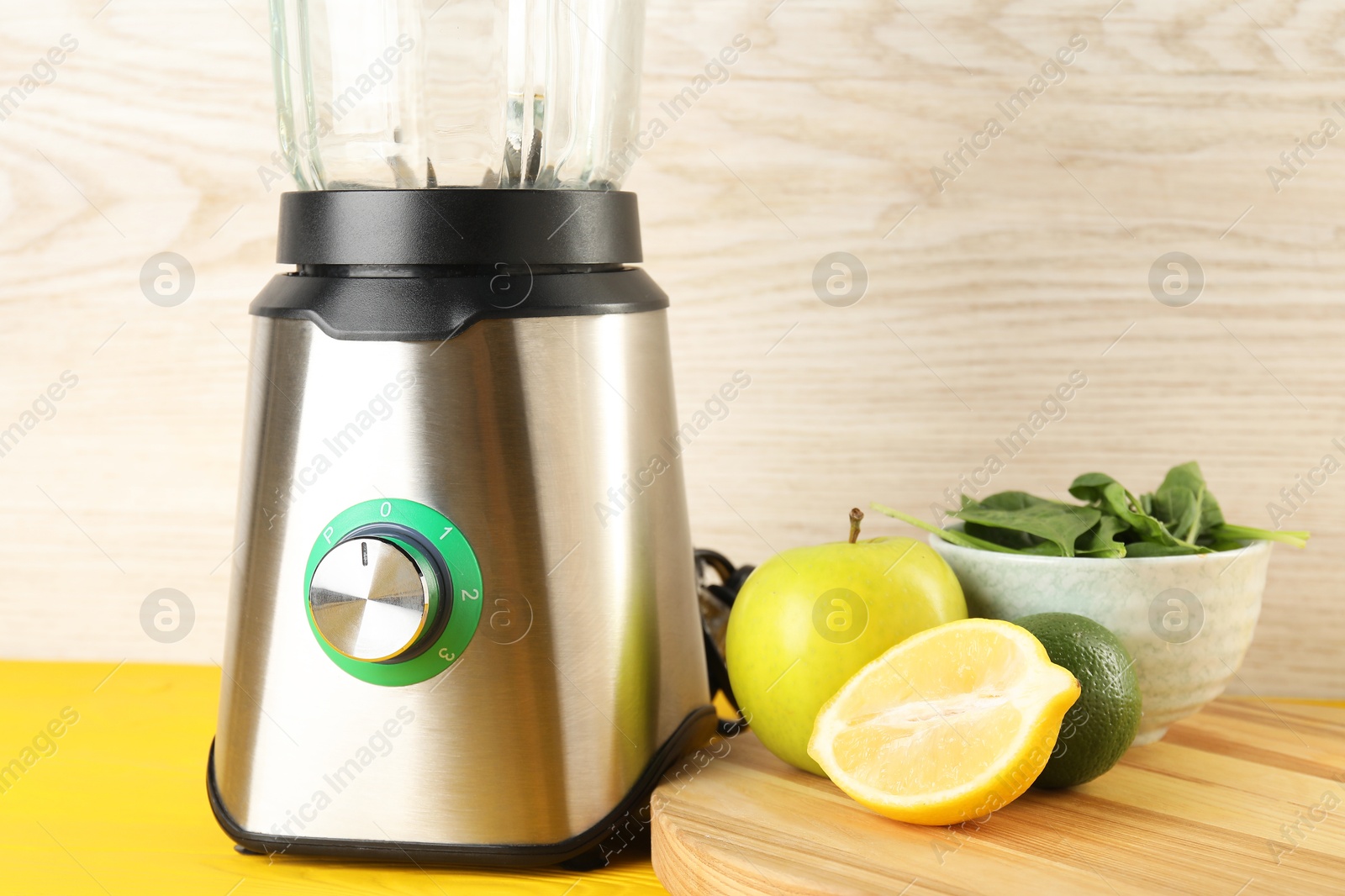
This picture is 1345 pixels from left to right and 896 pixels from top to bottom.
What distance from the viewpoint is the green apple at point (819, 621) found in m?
0.65

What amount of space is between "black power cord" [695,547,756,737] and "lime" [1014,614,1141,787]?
0.76 feet

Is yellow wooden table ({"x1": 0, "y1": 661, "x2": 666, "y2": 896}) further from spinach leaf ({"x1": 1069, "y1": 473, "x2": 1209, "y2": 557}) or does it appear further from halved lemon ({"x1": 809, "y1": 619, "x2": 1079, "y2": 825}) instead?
spinach leaf ({"x1": 1069, "y1": 473, "x2": 1209, "y2": 557})

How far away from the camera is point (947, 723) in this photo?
594 mm

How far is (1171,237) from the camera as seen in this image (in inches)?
34.9

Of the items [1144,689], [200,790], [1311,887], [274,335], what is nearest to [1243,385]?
[1144,689]

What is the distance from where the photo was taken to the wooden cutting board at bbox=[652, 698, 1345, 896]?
1.75ft

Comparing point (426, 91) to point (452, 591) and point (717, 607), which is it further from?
point (717, 607)


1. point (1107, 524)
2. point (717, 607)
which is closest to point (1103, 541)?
point (1107, 524)

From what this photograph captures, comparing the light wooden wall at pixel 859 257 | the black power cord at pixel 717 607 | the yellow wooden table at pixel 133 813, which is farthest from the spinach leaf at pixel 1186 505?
the yellow wooden table at pixel 133 813

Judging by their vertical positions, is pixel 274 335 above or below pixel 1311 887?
above

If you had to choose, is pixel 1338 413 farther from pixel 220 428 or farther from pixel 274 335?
pixel 220 428

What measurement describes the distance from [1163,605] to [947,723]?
0.58 ft

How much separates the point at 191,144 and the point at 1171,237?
31.6 inches

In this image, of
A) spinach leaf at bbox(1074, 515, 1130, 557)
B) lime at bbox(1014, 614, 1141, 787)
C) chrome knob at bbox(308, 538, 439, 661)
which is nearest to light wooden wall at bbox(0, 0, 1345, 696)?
spinach leaf at bbox(1074, 515, 1130, 557)
